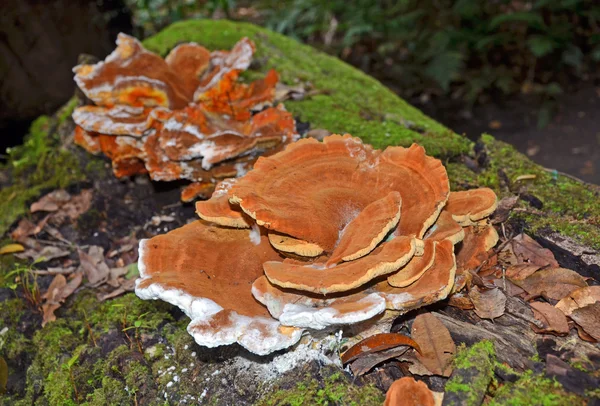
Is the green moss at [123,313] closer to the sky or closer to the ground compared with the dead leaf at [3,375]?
closer to the sky

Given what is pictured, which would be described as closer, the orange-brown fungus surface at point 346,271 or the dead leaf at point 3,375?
the orange-brown fungus surface at point 346,271

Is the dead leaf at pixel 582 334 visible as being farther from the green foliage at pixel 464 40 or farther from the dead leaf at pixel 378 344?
the green foliage at pixel 464 40

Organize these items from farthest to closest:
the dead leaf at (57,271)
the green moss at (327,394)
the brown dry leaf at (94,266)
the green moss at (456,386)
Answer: the dead leaf at (57,271), the brown dry leaf at (94,266), the green moss at (327,394), the green moss at (456,386)

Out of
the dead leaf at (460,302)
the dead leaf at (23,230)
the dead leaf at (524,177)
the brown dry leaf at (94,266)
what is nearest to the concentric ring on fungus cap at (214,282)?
the dead leaf at (460,302)

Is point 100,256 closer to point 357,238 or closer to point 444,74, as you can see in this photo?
point 357,238

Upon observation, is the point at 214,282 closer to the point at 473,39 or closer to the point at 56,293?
the point at 56,293

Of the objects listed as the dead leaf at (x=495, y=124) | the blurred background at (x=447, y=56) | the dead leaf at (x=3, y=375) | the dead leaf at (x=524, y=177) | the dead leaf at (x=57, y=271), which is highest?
the dead leaf at (x=524, y=177)

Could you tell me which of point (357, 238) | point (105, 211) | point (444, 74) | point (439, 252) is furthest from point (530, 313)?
point (444, 74)

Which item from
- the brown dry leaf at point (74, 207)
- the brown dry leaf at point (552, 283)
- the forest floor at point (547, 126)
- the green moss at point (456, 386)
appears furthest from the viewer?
the forest floor at point (547, 126)
